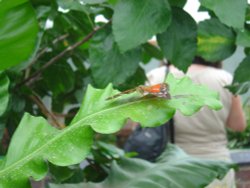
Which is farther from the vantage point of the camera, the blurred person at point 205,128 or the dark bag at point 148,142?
the blurred person at point 205,128

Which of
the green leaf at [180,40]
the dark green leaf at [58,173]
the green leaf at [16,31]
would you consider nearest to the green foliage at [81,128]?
the green leaf at [16,31]

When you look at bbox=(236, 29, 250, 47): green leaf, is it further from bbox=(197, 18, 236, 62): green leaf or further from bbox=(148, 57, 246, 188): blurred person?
bbox=(148, 57, 246, 188): blurred person

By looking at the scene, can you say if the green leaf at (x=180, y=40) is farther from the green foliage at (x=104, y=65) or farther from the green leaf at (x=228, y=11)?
the green leaf at (x=228, y=11)

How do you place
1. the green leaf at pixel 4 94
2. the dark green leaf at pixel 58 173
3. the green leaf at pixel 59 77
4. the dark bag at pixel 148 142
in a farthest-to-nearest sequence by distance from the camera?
the dark bag at pixel 148 142
the green leaf at pixel 59 77
the dark green leaf at pixel 58 173
the green leaf at pixel 4 94

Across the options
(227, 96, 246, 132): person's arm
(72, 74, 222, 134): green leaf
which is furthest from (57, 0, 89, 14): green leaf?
(227, 96, 246, 132): person's arm

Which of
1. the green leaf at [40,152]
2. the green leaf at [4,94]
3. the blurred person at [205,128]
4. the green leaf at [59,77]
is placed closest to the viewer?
the green leaf at [40,152]

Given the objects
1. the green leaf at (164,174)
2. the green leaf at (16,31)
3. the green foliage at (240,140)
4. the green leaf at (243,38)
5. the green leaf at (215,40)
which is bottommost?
the green foliage at (240,140)
